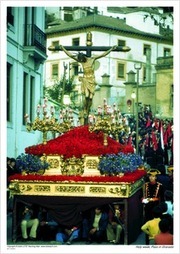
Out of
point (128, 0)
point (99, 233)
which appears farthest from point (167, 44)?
point (99, 233)

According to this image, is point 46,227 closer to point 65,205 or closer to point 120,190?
point 65,205

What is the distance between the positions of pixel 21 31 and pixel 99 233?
13.5ft

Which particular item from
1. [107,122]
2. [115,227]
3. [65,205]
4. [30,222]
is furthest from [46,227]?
[107,122]

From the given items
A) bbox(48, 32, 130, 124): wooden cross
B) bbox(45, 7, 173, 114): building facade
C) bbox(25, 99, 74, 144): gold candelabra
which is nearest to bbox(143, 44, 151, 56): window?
bbox(45, 7, 173, 114): building facade

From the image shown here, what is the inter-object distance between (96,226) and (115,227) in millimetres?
222

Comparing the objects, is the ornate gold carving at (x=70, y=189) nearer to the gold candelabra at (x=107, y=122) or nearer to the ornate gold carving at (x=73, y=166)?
the ornate gold carving at (x=73, y=166)

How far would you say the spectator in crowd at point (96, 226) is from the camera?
6762mm

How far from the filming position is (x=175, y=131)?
657 centimetres

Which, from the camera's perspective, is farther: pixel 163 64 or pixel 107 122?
pixel 163 64

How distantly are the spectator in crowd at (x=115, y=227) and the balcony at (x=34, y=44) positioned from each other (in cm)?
381

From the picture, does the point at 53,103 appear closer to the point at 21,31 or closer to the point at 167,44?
the point at 21,31

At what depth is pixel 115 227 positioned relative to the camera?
6.76 m

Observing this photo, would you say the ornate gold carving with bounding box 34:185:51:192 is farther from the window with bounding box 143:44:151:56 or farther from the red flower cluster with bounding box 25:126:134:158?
the window with bounding box 143:44:151:56

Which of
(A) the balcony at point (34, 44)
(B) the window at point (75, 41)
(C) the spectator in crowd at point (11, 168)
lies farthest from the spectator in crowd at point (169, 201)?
(A) the balcony at point (34, 44)
